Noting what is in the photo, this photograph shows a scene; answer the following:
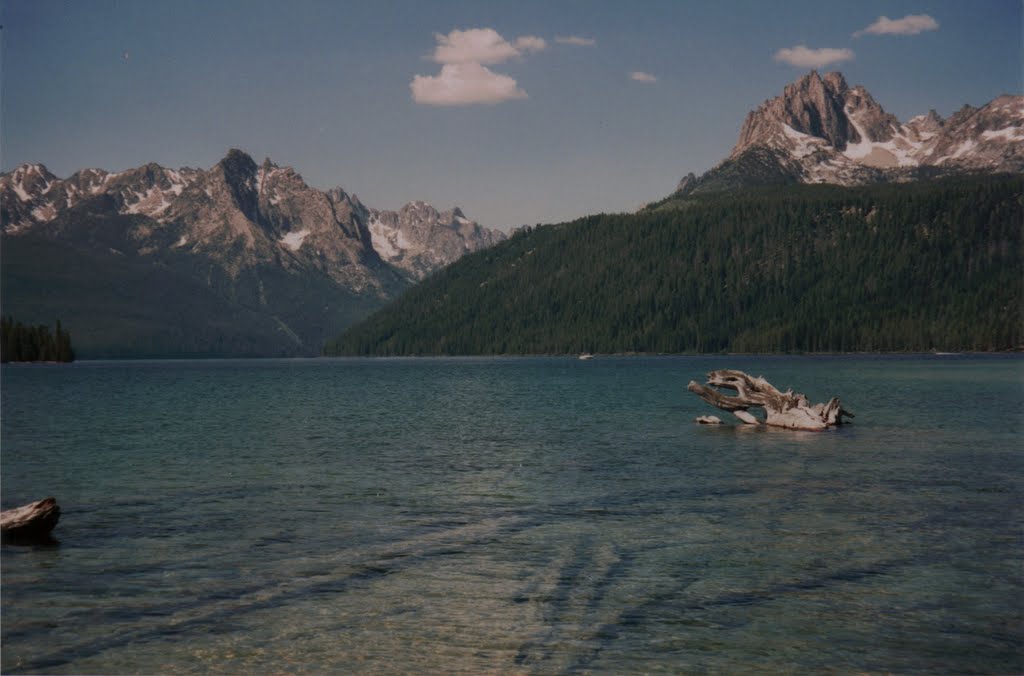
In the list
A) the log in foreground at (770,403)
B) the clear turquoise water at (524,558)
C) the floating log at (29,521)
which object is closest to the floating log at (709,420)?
the log in foreground at (770,403)

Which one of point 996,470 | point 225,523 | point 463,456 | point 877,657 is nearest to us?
point 877,657

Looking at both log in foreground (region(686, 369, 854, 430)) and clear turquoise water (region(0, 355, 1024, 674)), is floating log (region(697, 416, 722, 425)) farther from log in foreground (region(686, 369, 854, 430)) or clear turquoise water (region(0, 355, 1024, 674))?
clear turquoise water (region(0, 355, 1024, 674))

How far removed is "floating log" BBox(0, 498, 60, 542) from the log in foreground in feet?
171

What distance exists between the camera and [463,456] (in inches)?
2399

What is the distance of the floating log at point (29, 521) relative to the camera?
32.9 metres

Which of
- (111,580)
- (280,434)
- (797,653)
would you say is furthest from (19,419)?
(797,653)

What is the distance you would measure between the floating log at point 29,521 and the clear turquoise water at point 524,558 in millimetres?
1023

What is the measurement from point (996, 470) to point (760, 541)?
25.4 m

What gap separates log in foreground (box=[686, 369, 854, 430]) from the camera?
247ft

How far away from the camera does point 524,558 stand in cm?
3011

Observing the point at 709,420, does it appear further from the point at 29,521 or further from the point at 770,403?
A: the point at 29,521

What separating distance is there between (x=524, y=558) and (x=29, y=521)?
1791 cm

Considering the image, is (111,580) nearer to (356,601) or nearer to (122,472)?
(356,601)

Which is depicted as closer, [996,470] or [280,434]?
[996,470]
